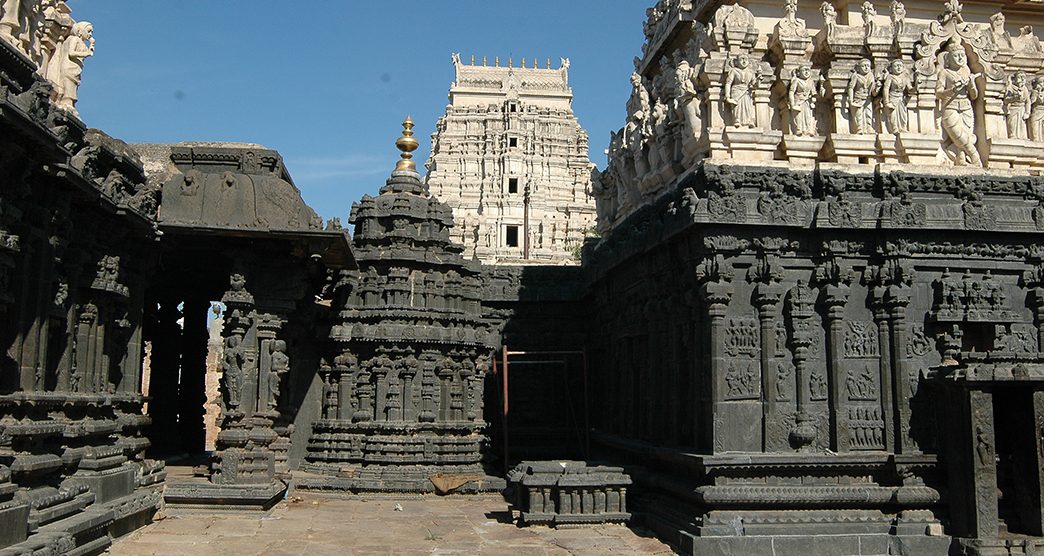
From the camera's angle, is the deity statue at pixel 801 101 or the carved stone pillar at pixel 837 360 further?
the deity statue at pixel 801 101

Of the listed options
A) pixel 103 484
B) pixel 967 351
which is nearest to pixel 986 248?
pixel 967 351

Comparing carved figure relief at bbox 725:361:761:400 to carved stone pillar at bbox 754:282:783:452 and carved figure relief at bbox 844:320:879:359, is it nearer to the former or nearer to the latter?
carved stone pillar at bbox 754:282:783:452

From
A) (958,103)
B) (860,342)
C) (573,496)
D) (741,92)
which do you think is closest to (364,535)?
(573,496)

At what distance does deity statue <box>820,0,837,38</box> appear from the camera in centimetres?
1252

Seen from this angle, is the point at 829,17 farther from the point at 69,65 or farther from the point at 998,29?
the point at 69,65

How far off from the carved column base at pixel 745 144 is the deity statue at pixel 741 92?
14 cm

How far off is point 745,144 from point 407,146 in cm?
962

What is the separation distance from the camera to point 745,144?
12086 millimetres

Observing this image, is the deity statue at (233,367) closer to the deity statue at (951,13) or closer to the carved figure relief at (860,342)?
the carved figure relief at (860,342)

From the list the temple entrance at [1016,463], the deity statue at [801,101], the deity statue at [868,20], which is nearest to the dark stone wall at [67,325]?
the deity statue at [801,101]

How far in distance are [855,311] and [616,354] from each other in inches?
209

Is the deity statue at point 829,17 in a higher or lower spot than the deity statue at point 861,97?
higher

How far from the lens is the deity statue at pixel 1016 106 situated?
12.7 metres

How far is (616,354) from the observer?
53.6ft
